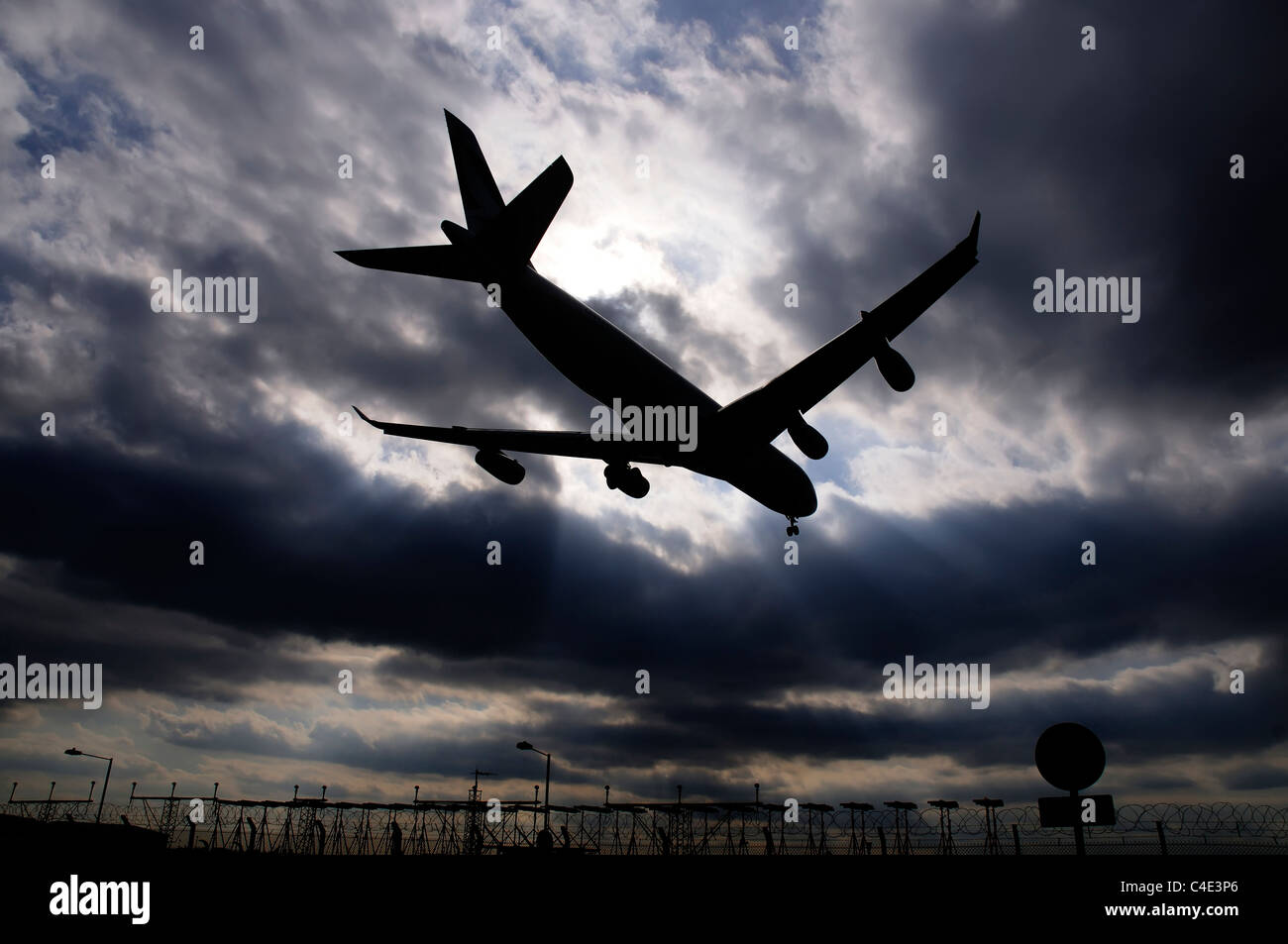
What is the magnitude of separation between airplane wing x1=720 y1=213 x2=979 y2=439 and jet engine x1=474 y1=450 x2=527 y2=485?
9.63 m

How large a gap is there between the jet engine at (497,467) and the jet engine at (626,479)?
3701mm

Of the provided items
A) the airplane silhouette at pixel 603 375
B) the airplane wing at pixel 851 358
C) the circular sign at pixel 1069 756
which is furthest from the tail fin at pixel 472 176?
the circular sign at pixel 1069 756

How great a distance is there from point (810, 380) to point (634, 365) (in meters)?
6.81

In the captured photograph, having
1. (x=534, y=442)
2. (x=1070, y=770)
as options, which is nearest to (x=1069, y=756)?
(x=1070, y=770)

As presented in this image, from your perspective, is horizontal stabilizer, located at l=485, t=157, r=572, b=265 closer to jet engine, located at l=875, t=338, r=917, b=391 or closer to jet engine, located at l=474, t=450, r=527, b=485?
jet engine, located at l=474, t=450, r=527, b=485

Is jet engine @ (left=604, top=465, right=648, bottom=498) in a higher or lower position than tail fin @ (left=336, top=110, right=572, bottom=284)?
lower

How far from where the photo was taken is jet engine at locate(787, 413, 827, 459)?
26.8m

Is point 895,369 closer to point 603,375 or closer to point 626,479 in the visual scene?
point 603,375

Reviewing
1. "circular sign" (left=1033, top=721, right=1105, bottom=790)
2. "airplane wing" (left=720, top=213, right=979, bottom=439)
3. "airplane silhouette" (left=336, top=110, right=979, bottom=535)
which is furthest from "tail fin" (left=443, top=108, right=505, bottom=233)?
"circular sign" (left=1033, top=721, right=1105, bottom=790)

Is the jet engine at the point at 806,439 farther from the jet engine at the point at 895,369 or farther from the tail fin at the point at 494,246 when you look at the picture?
the tail fin at the point at 494,246
